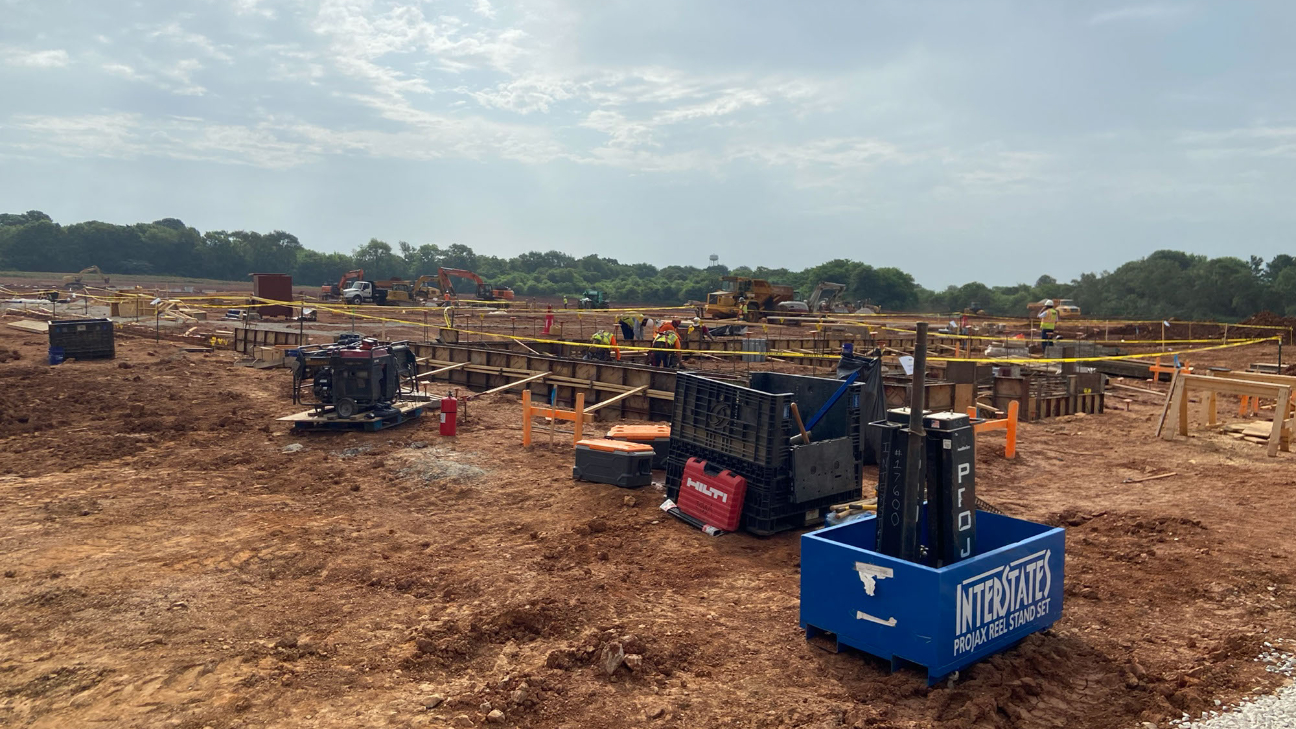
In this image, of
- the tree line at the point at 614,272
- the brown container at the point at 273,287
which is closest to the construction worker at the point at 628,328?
the brown container at the point at 273,287

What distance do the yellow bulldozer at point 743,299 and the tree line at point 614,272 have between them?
16320 mm

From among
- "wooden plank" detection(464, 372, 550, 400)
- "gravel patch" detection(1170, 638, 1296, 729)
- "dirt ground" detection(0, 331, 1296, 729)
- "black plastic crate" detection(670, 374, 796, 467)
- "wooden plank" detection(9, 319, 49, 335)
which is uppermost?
"black plastic crate" detection(670, 374, 796, 467)

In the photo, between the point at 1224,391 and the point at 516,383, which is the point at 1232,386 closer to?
the point at 1224,391

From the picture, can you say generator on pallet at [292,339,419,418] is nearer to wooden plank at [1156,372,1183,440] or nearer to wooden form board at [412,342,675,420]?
wooden form board at [412,342,675,420]

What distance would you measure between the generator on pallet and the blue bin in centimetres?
980

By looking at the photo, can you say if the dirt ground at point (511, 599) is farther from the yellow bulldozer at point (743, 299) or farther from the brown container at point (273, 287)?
the yellow bulldozer at point (743, 299)

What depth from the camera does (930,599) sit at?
16.8ft

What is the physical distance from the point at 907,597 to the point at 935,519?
25.7 inches

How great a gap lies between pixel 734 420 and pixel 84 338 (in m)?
19.9

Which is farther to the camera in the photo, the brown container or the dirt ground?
the brown container

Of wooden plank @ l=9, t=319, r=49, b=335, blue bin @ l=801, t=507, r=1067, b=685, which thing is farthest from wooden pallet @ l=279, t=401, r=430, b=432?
wooden plank @ l=9, t=319, r=49, b=335

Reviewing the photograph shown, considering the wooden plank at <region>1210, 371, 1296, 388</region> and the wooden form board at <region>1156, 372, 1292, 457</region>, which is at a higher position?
the wooden plank at <region>1210, 371, 1296, 388</region>

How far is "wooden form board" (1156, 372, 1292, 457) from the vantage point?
12.4 m

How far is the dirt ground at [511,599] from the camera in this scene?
515cm
